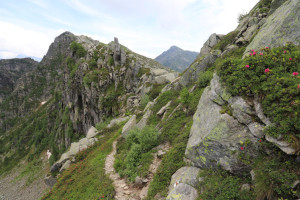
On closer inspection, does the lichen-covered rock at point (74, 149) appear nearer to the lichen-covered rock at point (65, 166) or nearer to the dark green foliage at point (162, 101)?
the lichen-covered rock at point (65, 166)

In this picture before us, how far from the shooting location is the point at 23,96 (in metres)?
160

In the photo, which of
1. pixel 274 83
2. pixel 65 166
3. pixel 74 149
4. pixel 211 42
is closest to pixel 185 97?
pixel 274 83

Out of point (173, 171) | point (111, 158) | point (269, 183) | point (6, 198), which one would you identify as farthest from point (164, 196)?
point (6, 198)

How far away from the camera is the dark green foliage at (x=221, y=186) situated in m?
5.54

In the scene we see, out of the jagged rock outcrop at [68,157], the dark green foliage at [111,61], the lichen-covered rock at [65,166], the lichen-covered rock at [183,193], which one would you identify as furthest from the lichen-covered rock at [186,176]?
the dark green foliage at [111,61]

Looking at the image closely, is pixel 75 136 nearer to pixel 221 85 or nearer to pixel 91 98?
pixel 91 98

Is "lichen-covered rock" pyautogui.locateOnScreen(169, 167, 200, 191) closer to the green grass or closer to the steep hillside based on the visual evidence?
the steep hillside

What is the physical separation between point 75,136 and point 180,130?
5865cm

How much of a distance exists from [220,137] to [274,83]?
329 centimetres

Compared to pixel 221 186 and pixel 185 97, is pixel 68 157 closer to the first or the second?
pixel 185 97

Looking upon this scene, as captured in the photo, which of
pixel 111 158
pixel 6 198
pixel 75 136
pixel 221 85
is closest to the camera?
pixel 221 85

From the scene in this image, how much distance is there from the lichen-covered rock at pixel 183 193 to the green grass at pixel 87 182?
5993mm

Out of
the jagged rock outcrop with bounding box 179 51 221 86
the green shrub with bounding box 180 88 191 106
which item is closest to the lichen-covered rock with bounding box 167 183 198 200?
the green shrub with bounding box 180 88 191 106

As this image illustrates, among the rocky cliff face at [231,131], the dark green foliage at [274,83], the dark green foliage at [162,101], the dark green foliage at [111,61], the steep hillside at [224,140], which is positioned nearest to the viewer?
the dark green foliage at [274,83]
